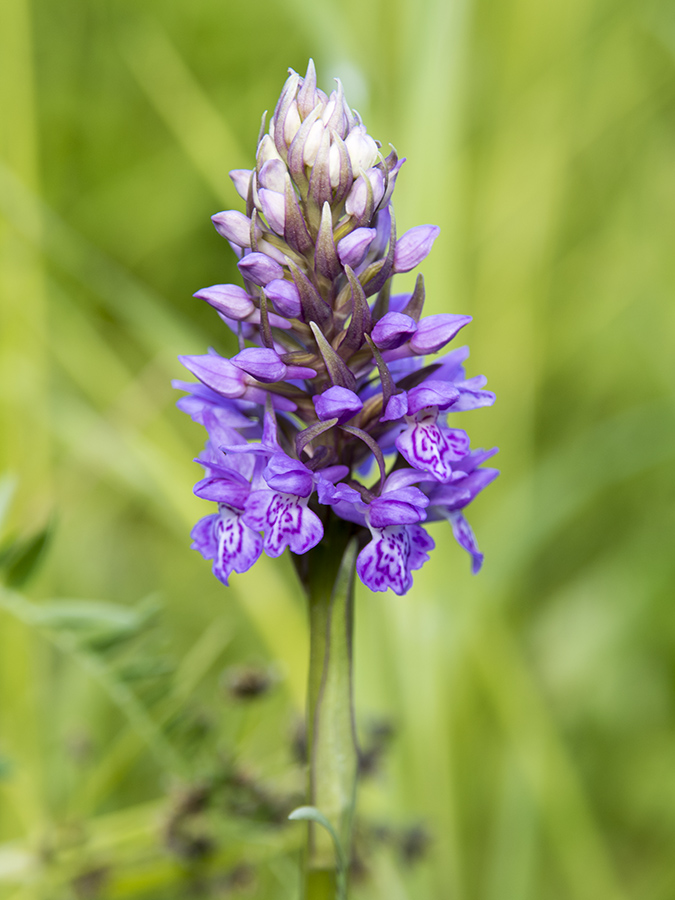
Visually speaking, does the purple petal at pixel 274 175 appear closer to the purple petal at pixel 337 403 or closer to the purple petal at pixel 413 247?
the purple petal at pixel 413 247

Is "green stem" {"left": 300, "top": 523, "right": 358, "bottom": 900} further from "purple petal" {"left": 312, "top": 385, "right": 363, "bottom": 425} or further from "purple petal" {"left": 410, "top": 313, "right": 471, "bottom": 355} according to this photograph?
"purple petal" {"left": 410, "top": 313, "right": 471, "bottom": 355}

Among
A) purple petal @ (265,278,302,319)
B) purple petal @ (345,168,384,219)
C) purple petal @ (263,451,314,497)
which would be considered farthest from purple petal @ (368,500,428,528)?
purple petal @ (345,168,384,219)

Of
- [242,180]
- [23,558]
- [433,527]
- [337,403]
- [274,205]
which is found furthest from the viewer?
[433,527]

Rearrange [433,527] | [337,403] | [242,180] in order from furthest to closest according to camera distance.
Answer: [433,527] < [242,180] < [337,403]

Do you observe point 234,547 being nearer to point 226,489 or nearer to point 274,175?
point 226,489

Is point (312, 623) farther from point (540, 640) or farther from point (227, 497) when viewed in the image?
point (540, 640)

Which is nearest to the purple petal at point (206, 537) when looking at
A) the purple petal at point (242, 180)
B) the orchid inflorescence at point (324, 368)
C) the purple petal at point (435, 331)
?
the orchid inflorescence at point (324, 368)

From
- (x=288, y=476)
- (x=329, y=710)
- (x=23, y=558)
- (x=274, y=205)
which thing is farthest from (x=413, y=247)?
(x=23, y=558)

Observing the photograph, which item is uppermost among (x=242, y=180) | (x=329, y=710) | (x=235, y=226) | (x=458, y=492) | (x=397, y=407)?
(x=242, y=180)

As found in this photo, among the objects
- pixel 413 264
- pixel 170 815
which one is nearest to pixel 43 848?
pixel 170 815
